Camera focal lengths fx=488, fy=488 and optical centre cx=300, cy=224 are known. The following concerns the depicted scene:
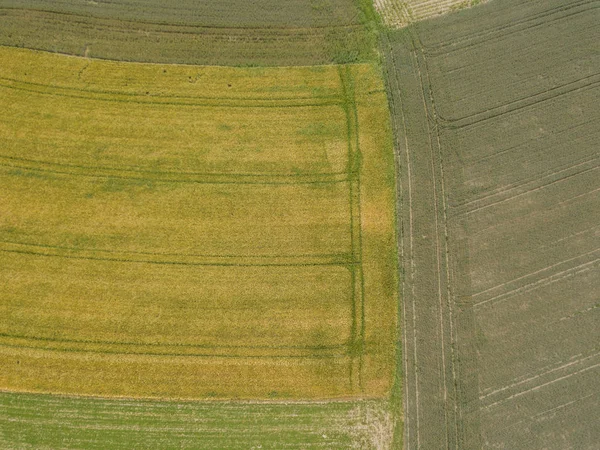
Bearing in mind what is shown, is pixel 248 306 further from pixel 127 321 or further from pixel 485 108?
pixel 485 108

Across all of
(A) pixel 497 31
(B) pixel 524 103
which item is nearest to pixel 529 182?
(B) pixel 524 103

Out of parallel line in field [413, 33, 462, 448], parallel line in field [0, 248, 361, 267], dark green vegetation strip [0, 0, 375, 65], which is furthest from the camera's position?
dark green vegetation strip [0, 0, 375, 65]

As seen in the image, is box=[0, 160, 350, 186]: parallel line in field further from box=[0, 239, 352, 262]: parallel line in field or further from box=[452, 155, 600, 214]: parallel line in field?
box=[452, 155, 600, 214]: parallel line in field

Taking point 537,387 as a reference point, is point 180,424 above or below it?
below

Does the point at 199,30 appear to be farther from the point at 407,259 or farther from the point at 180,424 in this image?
the point at 180,424

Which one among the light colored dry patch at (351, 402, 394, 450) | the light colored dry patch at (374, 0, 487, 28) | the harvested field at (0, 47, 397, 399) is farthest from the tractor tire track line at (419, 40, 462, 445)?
the light colored dry patch at (351, 402, 394, 450)

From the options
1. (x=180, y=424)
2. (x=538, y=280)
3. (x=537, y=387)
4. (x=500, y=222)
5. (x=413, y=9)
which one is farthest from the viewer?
(x=413, y=9)
